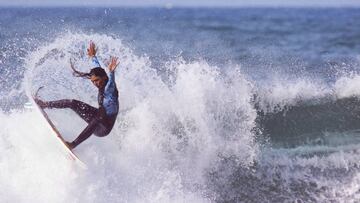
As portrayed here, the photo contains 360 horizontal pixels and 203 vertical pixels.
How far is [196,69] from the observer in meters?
11.1

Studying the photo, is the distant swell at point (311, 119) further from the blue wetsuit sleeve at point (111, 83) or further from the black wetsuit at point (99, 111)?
the blue wetsuit sleeve at point (111, 83)

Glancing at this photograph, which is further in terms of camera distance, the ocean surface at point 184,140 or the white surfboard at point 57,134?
the ocean surface at point 184,140

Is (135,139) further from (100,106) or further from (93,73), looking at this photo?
(93,73)

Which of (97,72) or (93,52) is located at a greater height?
(93,52)

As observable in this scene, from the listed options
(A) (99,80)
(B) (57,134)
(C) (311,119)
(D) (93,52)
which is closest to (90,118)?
(B) (57,134)

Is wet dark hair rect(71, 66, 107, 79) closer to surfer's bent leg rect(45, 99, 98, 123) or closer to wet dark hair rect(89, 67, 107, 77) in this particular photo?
wet dark hair rect(89, 67, 107, 77)

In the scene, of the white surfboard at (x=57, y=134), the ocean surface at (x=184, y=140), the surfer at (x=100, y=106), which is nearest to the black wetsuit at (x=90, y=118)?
the surfer at (x=100, y=106)

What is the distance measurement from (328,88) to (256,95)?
2615mm

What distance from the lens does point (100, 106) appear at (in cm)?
766

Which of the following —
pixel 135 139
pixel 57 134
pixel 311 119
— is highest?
pixel 57 134

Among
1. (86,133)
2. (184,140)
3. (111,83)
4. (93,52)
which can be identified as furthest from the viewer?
(184,140)

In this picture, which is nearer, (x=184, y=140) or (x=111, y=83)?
(x=111, y=83)

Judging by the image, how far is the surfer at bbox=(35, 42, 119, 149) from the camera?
24.5 ft

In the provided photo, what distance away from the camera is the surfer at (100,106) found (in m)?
7.46
